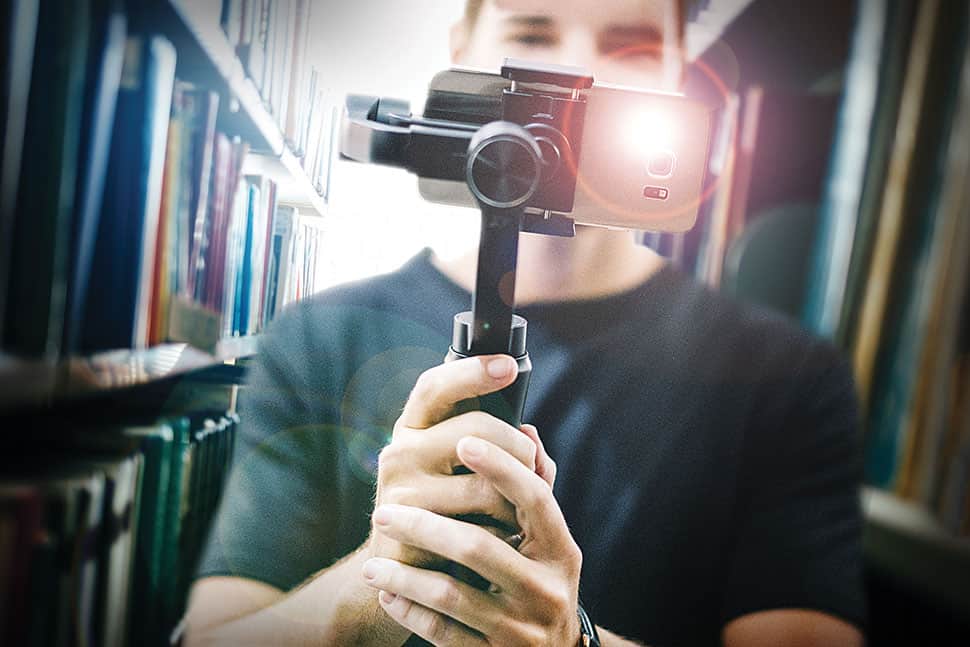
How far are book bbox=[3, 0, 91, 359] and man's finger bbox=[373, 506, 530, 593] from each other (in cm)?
26

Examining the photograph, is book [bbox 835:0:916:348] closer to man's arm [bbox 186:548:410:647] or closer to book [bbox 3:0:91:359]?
man's arm [bbox 186:548:410:647]

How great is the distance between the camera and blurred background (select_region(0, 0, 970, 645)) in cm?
43

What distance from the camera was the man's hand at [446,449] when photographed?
42 centimetres

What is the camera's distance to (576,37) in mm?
646

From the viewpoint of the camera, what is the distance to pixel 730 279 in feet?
2.61

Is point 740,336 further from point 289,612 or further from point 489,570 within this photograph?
point 289,612

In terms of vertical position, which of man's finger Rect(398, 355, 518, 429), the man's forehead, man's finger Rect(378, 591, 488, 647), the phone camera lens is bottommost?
man's finger Rect(378, 591, 488, 647)

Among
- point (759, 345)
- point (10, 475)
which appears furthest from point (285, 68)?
point (759, 345)

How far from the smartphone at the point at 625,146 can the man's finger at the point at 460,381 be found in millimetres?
134

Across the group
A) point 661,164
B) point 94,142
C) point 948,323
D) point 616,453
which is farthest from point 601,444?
point 94,142

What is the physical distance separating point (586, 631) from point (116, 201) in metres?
0.52

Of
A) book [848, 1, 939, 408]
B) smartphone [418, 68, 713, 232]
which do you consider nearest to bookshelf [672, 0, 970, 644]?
book [848, 1, 939, 408]

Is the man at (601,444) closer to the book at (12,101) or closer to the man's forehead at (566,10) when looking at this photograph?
the man's forehead at (566,10)

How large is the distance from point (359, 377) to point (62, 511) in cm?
26
